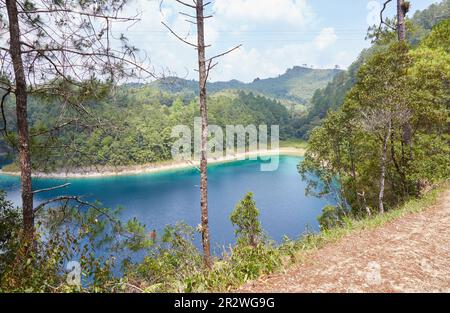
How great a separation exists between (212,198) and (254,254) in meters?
35.2

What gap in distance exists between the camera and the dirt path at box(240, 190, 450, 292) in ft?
12.4

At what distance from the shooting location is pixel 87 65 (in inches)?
203

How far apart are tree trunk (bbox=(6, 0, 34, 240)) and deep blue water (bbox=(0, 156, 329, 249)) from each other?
15.3 meters

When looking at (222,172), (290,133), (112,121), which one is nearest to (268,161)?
(222,172)

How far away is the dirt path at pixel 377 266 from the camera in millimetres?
3787

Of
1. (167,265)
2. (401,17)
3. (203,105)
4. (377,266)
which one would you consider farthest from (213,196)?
(377,266)

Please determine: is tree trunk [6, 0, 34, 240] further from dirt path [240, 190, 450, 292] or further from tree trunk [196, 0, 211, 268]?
dirt path [240, 190, 450, 292]

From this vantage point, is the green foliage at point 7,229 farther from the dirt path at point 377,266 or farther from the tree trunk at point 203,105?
the dirt path at point 377,266

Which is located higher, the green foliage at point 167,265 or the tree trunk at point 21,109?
the tree trunk at point 21,109

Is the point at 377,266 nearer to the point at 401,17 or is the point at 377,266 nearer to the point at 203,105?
the point at 203,105

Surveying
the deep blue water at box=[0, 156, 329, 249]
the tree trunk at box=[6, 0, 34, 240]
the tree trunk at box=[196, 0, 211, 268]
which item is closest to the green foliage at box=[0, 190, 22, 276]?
the tree trunk at box=[6, 0, 34, 240]

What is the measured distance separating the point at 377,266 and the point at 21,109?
583 cm

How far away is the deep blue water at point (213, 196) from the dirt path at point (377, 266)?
1477 centimetres

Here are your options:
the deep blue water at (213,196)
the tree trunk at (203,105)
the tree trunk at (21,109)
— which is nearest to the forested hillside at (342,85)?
the deep blue water at (213,196)
